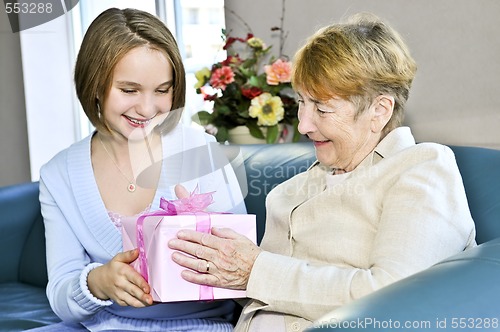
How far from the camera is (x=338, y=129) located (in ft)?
4.92

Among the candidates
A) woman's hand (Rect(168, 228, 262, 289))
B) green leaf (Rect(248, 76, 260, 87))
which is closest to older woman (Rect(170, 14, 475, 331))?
woman's hand (Rect(168, 228, 262, 289))

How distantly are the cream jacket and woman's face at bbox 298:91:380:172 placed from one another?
33 millimetres

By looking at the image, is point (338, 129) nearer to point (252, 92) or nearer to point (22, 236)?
point (252, 92)

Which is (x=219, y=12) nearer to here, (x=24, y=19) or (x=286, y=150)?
(x=24, y=19)

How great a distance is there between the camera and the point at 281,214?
5.33 ft

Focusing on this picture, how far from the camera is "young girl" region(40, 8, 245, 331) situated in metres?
1.70

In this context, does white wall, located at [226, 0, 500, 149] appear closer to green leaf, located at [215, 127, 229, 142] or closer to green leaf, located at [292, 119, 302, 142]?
green leaf, located at [292, 119, 302, 142]

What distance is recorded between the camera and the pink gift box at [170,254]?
1.36 meters

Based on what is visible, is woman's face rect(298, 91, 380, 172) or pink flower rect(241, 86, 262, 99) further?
pink flower rect(241, 86, 262, 99)

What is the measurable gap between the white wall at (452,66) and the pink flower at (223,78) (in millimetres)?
522

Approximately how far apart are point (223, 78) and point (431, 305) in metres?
1.78

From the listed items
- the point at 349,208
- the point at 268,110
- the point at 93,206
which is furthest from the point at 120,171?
the point at 268,110

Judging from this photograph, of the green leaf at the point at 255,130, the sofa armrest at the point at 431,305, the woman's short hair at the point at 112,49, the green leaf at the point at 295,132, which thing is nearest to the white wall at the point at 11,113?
the green leaf at the point at 255,130

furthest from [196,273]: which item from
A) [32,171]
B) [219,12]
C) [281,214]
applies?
[32,171]
